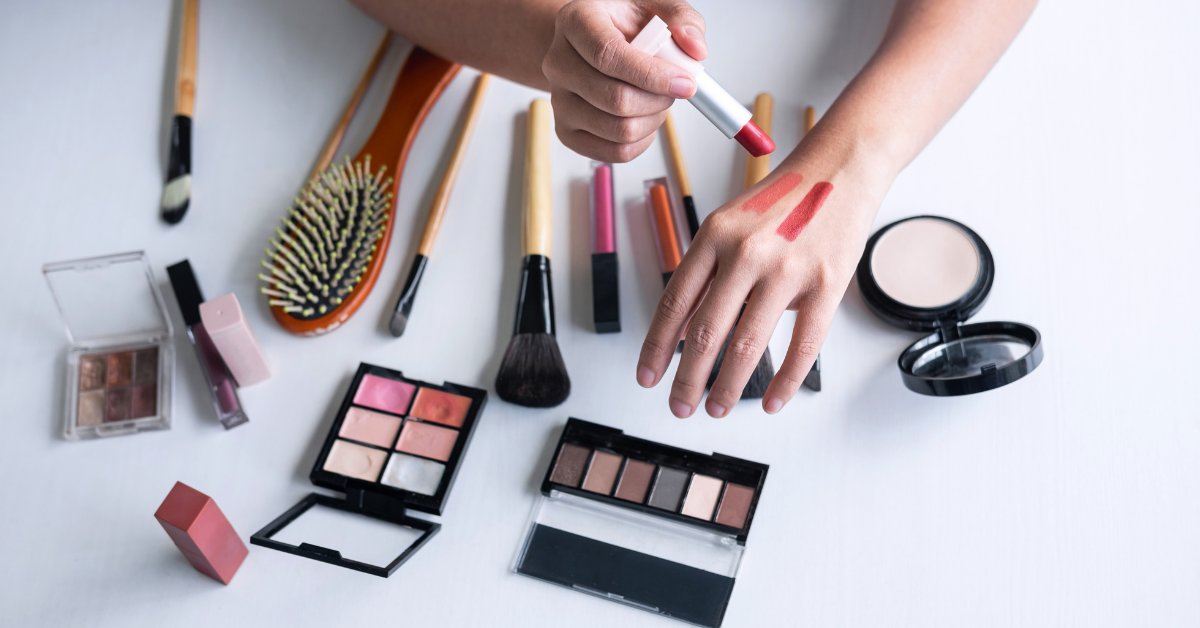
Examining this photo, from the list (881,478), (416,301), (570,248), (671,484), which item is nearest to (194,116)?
A: (416,301)

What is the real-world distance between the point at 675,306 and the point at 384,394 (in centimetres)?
32

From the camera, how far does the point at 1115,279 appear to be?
2.53 ft

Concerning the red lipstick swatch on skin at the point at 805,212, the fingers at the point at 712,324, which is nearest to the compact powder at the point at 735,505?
the fingers at the point at 712,324

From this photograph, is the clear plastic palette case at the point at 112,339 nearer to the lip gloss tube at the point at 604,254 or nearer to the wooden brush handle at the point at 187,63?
the wooden brush handle at the point at 187,63

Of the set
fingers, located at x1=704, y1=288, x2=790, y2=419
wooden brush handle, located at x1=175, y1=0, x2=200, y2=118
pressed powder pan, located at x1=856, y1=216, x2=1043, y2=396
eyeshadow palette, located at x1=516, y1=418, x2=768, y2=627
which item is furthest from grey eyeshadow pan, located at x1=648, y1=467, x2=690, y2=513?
wooden brush handle, located at x1=175, y1=0, x2=200, y2=118

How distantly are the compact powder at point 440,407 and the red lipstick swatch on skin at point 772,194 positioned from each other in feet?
1.08

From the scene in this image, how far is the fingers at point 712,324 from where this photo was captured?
0.65 m

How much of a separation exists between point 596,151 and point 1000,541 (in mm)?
478

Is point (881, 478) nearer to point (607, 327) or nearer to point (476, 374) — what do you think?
point (607, 327)

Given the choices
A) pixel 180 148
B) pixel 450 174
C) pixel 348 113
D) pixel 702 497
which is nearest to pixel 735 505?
pixel 702 497

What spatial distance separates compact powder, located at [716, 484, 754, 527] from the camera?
2.28 feet

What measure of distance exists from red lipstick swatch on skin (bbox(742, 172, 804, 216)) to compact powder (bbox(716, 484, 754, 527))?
0.80 feet

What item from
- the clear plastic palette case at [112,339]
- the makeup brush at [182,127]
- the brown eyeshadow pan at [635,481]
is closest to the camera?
the brown eyeshadow pan at [635,481]

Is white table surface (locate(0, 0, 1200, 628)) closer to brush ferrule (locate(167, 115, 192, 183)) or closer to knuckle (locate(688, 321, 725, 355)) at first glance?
brush ferrule (locate(167, 115, 192, 183))
